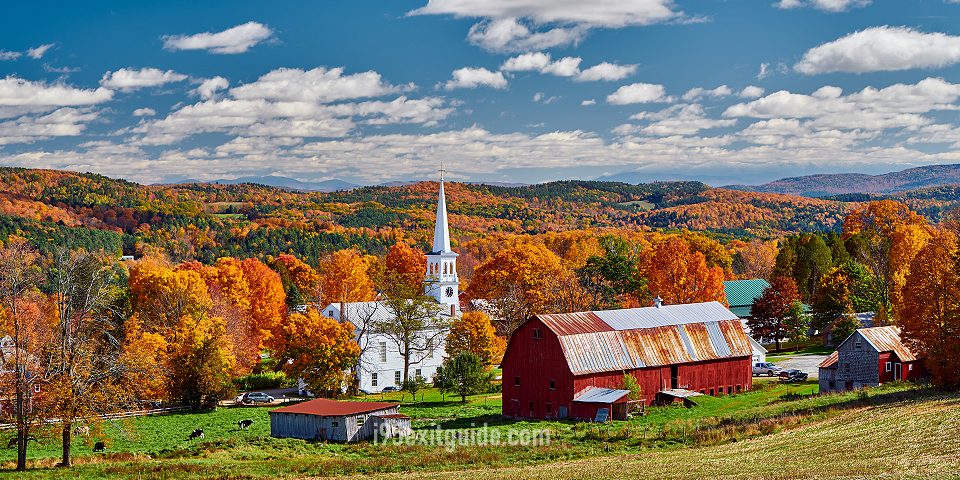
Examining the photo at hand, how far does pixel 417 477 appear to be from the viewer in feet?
116

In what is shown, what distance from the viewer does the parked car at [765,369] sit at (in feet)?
233

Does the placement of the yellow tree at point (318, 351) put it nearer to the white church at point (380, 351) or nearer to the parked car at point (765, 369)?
the white church at point (380, 351)

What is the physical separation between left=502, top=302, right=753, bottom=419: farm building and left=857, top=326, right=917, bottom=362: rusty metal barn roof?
25.3 feet

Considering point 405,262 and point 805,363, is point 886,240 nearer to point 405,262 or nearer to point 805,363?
point 805,363

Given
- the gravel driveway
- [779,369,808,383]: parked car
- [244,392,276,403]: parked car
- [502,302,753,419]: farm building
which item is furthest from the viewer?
the gravel driveway

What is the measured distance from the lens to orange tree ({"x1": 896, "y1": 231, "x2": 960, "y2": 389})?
49.1 m

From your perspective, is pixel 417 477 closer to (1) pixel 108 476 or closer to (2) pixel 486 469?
(2) pixel 486 469

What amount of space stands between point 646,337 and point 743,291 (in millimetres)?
48102

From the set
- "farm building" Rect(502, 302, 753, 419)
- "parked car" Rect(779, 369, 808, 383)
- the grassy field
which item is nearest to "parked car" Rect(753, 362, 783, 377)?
"parked car" Rect(779, 369, 808, 383)

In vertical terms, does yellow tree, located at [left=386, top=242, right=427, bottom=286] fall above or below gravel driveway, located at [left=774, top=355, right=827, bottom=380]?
above

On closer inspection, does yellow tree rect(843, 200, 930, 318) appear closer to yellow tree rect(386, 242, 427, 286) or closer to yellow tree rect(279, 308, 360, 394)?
yellow tree rect(279, 308, 360, 394)

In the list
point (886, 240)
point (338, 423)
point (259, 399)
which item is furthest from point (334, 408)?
point (886, 240)

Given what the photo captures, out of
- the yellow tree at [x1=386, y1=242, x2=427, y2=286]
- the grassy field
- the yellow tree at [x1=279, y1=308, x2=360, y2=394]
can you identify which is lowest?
the grassy field

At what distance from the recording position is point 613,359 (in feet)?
192
